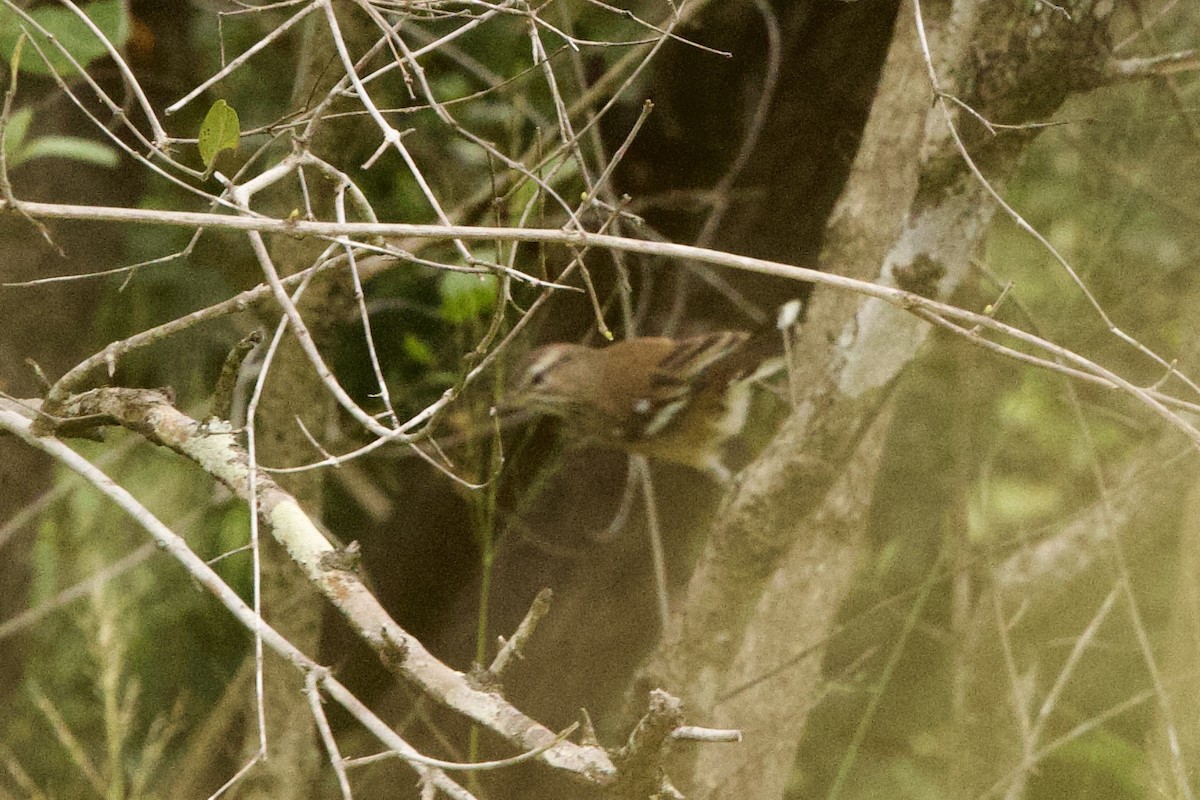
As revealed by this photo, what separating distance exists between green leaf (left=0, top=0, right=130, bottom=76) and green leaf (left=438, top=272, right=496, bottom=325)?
0.70 m

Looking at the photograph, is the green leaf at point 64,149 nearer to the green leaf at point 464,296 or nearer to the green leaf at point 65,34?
the green leaf at point 65,34

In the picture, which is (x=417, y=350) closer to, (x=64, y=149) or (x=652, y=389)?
(x=652, y=389)

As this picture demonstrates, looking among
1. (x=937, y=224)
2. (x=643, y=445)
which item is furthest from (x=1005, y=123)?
(x=643, y=445)

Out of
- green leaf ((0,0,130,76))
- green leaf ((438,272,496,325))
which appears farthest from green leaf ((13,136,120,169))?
green leaf ((438,272,496,325))

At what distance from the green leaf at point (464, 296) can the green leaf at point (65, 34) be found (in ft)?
2.29

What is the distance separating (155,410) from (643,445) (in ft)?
3.42

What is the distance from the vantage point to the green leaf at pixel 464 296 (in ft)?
7.13

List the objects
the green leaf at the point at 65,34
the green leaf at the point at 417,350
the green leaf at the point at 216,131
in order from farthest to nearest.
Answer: the green leaf at the point at 417,350 < the green leaf at the point at 65,34 < the green leaf at the point at 216,131

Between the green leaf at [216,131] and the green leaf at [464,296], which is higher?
the green leaf at [216,131]

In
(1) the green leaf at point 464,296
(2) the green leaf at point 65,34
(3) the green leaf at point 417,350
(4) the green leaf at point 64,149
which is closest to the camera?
(2) the green leaf at point 65,34

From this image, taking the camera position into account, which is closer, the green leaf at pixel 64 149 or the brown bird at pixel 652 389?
the green leaf at pixel 64 149

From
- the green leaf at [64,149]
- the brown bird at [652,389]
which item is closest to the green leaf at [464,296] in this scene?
the brown bird at [652,389]

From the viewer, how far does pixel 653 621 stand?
2363 millimetres

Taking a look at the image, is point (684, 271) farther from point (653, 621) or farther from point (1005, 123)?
point (1005, 123)
